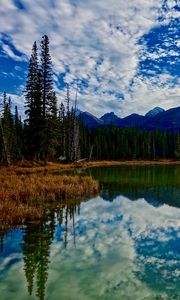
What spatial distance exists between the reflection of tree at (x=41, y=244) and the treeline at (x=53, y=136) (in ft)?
98.4

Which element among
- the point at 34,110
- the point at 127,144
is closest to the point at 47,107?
the point at 34,110

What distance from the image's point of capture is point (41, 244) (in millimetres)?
14922

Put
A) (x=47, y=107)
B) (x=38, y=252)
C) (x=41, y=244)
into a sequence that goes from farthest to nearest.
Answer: (x=47, y=107) → (x=41, y=244) → (x=38, y=252)

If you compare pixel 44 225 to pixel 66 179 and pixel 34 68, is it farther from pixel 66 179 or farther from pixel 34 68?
pixel 34 68

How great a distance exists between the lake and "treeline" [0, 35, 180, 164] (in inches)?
1214

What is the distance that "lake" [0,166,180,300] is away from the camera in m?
10.2

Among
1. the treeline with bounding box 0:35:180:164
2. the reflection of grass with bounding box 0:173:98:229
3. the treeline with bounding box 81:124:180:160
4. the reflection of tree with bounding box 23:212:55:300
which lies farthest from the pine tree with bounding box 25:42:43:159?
the treeline with bounding box 81:124:180:160

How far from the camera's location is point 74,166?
210 feet

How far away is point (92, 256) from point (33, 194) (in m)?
10.6

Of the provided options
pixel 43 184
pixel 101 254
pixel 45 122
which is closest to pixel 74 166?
pixel 45 122

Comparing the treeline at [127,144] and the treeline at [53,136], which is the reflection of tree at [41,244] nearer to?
the treeline at [53,136]

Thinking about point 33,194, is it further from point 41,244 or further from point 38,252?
point 38,252

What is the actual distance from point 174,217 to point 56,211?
22.4 ft

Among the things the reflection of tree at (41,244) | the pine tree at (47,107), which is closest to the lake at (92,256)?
the reflection of tree at (41,244)
